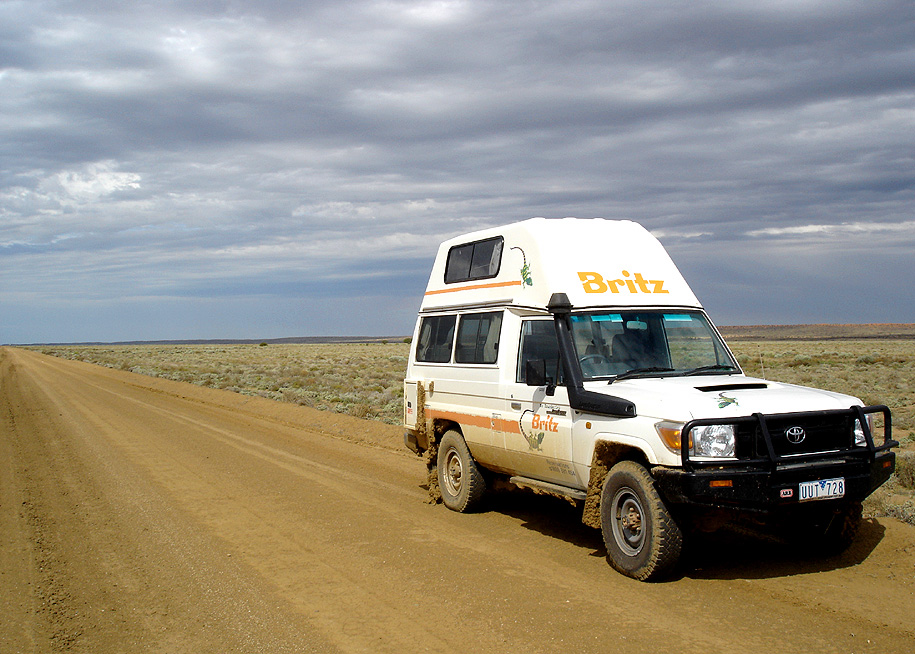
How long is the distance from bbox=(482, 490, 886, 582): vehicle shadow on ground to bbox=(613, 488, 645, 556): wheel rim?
392 millimetres

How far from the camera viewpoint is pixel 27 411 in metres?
20.9

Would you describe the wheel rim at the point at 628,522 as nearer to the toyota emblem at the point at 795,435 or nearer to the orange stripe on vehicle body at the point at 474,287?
the toyota emblem at the point at 795,435

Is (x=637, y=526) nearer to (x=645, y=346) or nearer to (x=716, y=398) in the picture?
(x=716, y=398)

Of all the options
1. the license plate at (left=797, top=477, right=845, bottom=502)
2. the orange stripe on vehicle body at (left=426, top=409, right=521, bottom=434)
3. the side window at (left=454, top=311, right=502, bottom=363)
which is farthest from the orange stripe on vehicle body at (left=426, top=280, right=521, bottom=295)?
the license plate at (left=797, top=477, right=845, bottom=502)

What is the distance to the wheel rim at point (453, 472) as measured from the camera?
9.10 m

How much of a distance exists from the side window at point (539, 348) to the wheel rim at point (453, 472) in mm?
1822

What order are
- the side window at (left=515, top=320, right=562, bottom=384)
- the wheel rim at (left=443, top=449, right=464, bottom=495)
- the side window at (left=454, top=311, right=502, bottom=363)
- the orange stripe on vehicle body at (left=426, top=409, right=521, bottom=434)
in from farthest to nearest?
the wheel rim at (left=443, top=449, right=464, bottom=495) < the side window at (left=454, top=311, right=502, bottom=363) < the orange stripe on vehicle body at (left=426, top=409, right=521, bottom=434) < the side window at (left=515, top=320, right=562, bottom=384)

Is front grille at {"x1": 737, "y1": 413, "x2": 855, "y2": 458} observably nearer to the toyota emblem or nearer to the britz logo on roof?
the toyota emblem

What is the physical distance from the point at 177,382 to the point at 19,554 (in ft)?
95.3

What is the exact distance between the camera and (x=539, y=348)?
25.0 feet

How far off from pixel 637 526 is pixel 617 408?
0.97 meters

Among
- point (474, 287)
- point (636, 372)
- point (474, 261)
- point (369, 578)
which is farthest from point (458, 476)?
point (636, 372)

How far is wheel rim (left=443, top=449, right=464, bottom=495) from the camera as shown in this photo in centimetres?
910

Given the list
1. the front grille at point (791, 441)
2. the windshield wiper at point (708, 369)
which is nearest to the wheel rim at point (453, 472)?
the windshield wiper at point (708, 369)
